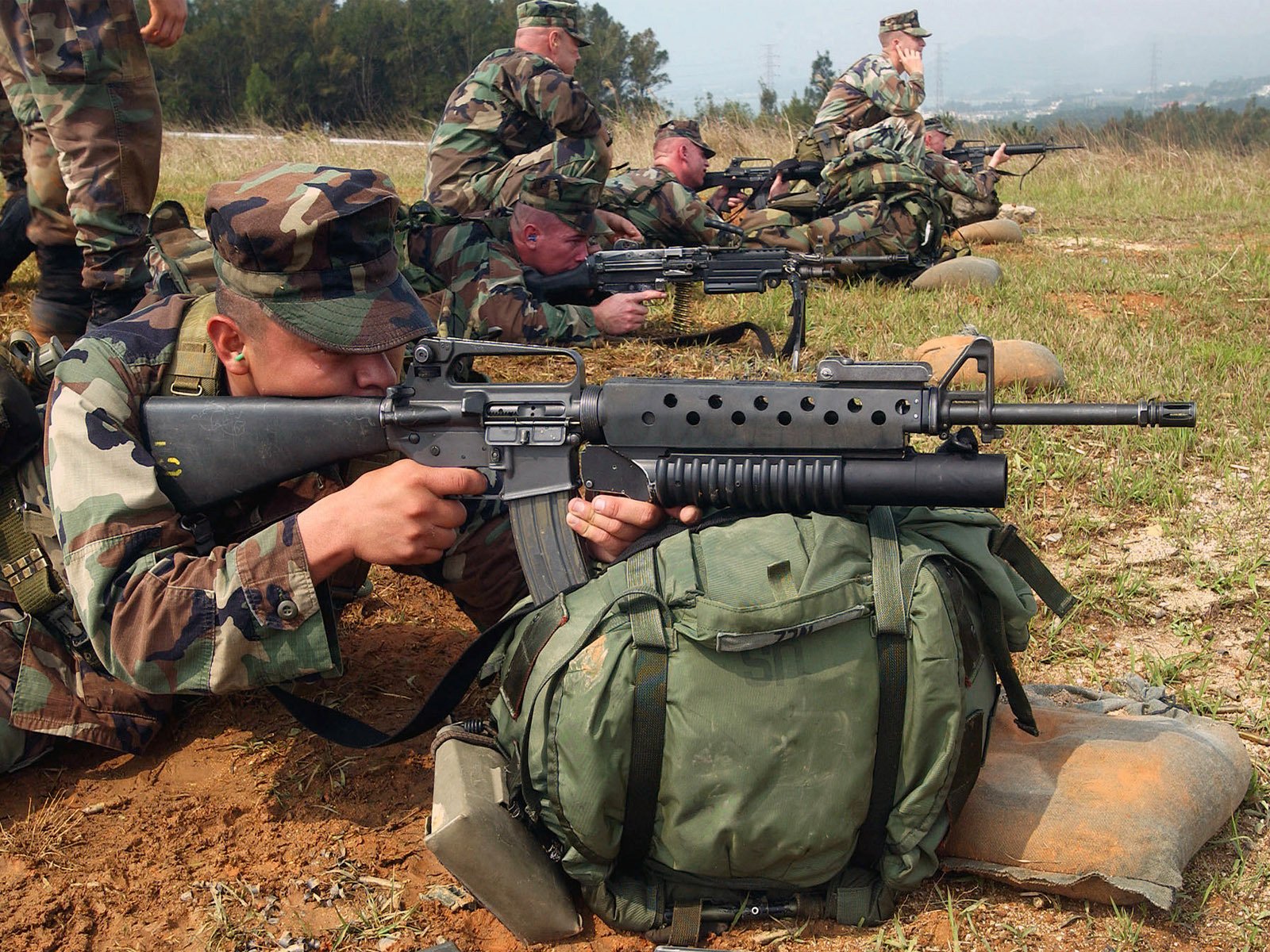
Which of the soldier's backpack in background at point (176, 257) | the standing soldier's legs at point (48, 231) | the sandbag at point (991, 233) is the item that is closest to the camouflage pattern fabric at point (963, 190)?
the sandbag at point (991, 233)

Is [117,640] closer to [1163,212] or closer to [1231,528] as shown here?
[1231,528]

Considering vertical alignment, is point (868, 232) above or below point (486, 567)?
above

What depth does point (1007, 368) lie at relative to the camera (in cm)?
513

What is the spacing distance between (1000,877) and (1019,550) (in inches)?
28.4

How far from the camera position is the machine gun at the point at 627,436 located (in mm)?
2283

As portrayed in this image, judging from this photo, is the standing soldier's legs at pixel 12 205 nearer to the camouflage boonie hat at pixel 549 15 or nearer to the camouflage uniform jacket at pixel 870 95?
the camouflage boonie hat at pixel 549 15

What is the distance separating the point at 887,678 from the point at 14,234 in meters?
5.63

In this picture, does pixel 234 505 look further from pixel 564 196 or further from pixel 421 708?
pixel 564 196

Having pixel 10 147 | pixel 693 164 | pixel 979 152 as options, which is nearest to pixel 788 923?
pixel 10 147

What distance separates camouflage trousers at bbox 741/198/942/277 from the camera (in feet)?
27.1

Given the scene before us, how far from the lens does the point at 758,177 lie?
11133 mm

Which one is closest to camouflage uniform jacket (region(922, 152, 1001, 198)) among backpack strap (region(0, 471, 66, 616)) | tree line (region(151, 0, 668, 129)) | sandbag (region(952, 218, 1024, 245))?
sandbag (region(952, 218, 1024, 245))

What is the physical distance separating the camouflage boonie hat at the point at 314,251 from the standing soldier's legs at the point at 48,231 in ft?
9.18

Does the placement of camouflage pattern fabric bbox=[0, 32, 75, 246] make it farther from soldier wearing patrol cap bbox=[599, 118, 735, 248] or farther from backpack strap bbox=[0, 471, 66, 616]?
soldier wearing patrol cap bbox=[599, 118, 735, 248]
